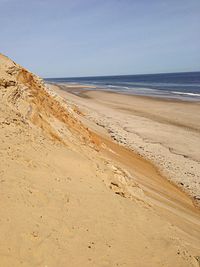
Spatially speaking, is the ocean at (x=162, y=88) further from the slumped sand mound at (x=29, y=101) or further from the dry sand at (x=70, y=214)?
the dry sand at (x=70, y=214)

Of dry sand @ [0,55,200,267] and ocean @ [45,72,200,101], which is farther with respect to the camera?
ocean @ [45,72,200,101]

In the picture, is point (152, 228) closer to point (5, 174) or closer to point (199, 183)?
point (5, 174)

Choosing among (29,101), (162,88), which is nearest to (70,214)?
(29,101)

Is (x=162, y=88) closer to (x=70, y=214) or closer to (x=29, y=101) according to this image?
(x=29, y=101)

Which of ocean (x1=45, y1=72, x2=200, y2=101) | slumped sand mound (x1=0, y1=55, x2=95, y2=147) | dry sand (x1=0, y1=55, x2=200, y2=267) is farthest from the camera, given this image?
ocean (x1=45, y1=72, x2=200, y2=101)

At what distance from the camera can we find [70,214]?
5848 millimetres

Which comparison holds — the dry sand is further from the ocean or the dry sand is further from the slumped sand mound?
the ocean

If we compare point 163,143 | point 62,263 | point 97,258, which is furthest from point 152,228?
point 163,143

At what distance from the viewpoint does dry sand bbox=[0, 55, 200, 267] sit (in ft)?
16.3

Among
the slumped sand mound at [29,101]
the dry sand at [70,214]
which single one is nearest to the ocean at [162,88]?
the slumped sand mound at [29,101]

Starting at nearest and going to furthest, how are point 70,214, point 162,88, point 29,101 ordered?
point 70,214, point 29,101, point 162,88

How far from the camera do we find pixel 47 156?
7.55m

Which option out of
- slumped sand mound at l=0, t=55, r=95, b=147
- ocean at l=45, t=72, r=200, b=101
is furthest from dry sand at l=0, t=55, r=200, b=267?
ocean at l=45, t=72, r=200, b=101

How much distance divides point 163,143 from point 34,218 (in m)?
17.1
